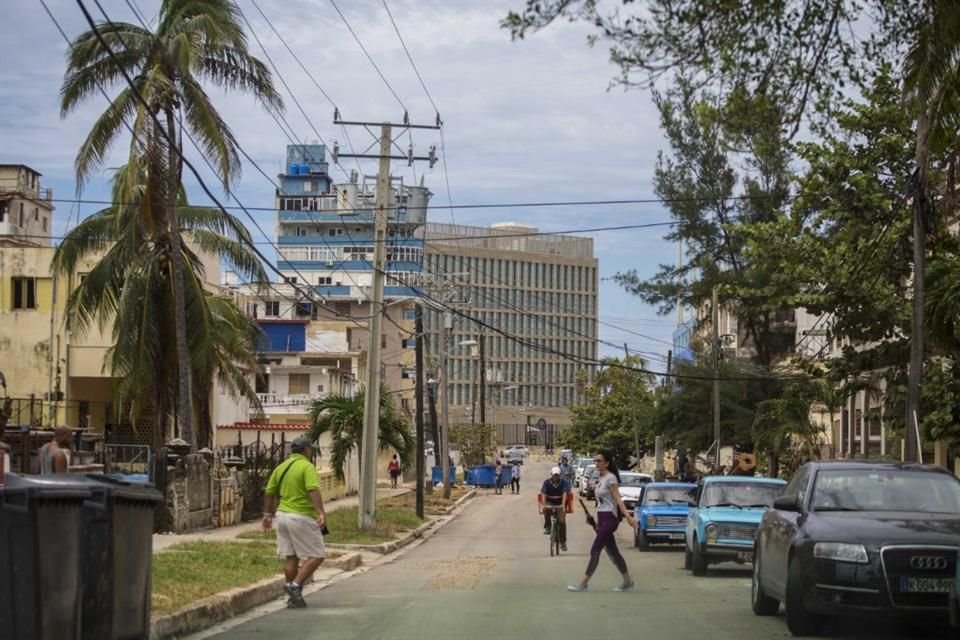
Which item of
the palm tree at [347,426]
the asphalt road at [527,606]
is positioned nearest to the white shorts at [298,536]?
the asphalt road at [527,606]

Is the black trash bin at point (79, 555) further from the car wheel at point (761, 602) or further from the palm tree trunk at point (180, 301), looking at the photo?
the palm tree trunk at point (180, 301)

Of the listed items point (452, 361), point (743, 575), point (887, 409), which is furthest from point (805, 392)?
point (452, 361)

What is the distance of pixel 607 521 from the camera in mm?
17500

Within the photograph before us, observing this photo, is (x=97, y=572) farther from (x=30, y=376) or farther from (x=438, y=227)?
(x=438, y=227)

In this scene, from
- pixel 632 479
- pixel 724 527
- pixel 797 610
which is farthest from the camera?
pixel 632 479

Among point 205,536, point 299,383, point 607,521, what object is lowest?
point 205,536

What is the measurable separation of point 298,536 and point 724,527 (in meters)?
8.47

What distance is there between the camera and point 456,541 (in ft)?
103

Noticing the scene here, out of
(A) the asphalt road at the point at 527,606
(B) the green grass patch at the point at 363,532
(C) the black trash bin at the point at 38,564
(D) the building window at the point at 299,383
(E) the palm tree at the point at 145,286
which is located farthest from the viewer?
(D) the building window at the point at 299,383

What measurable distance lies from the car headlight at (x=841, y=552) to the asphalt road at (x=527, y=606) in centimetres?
109

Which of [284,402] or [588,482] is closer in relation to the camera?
[588,482]

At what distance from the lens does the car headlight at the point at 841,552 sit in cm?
1136

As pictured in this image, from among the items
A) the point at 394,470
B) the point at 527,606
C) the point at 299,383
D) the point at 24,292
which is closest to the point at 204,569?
the point at 527,606

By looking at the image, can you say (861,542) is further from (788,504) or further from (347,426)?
(347,426)
